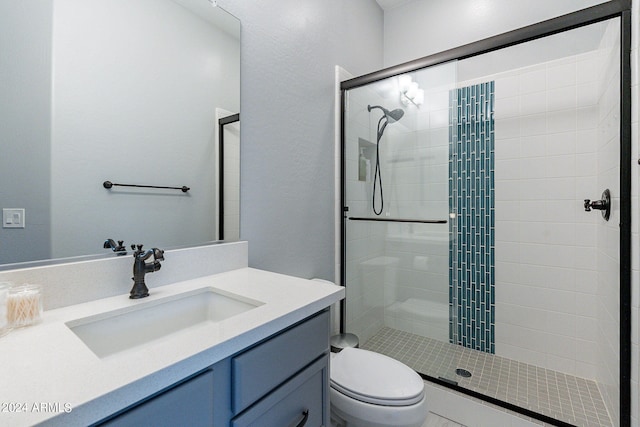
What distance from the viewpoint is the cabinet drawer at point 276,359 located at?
678 millimetres

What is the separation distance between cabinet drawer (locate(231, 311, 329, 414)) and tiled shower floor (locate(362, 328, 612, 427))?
50.3 inches

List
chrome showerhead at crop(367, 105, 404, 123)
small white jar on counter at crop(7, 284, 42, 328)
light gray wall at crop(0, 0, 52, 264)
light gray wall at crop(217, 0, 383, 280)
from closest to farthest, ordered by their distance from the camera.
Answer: small white jar on counter at crop(7, 284, 42, 328)
light gray wall at crop(0, 0, 52, 264)
light gray wall at crop(217, 0, 383, 280)
chrome showerhead at crop(367, 105, 404, 123)

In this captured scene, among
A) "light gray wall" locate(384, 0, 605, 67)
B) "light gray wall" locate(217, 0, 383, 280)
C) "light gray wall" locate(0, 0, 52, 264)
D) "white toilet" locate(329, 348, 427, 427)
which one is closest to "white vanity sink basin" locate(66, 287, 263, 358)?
"light gray wall" locate(0, 0, 52, 264)

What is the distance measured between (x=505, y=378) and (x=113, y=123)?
241cm

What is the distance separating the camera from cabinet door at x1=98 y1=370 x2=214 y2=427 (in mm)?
496

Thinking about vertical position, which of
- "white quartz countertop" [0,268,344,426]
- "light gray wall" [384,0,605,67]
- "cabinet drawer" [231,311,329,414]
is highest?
"light gray wall" [384,0,605,67]

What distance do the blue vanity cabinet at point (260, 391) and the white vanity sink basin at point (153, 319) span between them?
18cm

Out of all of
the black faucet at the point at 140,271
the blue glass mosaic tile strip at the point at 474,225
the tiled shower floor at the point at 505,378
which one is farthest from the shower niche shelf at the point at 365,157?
the black faucet at the point at 140,271

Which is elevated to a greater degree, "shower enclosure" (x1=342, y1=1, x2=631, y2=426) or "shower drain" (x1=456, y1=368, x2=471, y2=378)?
"shower enclosure" (x1=342, y1=1, x2=631, y2=426)

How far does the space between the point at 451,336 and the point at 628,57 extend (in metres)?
1.74

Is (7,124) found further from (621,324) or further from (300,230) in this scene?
(621,324)

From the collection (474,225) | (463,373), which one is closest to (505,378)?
(463,373)

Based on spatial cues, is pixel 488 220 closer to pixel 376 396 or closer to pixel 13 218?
pixel 376 396

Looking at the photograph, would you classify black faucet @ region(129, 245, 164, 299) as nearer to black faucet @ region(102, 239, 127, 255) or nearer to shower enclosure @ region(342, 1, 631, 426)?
black faucet @ region(102, 239, 127, 255)
